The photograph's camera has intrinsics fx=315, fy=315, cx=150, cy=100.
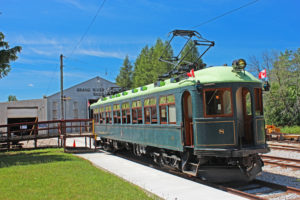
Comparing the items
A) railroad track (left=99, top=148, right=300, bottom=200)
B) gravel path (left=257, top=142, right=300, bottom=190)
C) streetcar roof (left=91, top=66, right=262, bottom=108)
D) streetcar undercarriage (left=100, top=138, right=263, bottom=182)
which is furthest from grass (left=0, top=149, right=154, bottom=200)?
gravel path (left=257, top=142, right=300, bottom=190)

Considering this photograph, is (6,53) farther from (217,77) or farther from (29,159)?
(217,77)

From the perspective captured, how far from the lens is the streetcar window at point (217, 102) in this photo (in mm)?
8625

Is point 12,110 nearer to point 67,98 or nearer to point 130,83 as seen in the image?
point 67,98

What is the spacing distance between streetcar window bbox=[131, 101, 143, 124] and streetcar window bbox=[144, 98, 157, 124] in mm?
621

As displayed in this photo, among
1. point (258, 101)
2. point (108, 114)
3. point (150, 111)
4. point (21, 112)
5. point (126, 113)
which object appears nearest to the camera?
point (258, 101)

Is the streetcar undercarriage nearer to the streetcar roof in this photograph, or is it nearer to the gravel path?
the gravel path

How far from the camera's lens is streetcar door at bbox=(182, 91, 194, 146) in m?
9.20

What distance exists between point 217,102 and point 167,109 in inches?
81.9

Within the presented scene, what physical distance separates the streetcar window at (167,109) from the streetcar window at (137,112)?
1.93m

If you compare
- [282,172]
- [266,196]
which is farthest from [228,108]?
[282,172]

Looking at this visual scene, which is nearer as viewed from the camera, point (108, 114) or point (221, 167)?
point (221, 167)

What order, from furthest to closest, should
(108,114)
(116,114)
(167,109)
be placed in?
(108,114)
(116,114)
(167,109)

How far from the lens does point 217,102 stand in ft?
28.6

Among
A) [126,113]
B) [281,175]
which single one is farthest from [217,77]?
[126,113]
